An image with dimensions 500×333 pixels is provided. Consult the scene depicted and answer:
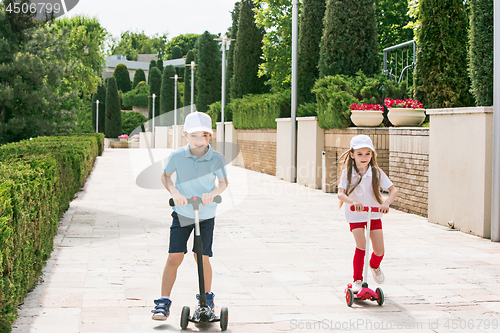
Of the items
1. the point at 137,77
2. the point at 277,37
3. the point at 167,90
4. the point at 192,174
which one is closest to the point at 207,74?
the point at 167,90

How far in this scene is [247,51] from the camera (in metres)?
25.5

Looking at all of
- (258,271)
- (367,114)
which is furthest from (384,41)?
(258,271)

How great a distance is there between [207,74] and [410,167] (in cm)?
3291

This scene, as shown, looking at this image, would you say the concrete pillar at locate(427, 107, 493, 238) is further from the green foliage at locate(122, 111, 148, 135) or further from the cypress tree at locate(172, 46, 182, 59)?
the cypress tree at locate(172, 46, 182, 59)

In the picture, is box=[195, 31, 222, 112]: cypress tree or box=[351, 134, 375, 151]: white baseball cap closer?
box=[351, 134, 375, 151]: white baseball cap

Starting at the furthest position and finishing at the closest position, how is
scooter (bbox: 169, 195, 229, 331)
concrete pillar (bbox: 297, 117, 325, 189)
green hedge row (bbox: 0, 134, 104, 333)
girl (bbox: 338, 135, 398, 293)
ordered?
concrete pillar (bbox: 297, 117, 325, 189) < girl (bbox: 338, 135, 398, 293) < scooter (bbox: 169, 195, 229, 331) < green hedge row (bbox: 0, 134, 104, 333)

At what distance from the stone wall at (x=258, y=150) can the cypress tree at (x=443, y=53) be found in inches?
304

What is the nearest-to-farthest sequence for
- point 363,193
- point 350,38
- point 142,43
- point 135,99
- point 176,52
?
point 363,193
point 350,38
point 135,99
point 176,52
point 142,43

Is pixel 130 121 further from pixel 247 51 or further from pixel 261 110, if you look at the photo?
pixel 261 110

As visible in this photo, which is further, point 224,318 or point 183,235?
point 183,235

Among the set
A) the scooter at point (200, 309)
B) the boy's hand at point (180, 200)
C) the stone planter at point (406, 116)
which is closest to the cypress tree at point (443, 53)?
the stone planter at point (406, 116)

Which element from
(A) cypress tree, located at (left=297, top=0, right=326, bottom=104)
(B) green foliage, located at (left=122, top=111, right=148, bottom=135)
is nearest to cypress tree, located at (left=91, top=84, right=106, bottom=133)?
(B) green foliage, located at (left=122, top=111, right=148, bottom=135)

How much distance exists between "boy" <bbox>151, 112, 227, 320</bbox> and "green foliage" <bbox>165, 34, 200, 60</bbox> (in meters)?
99.3

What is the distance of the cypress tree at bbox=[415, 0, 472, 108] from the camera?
11680 mm
